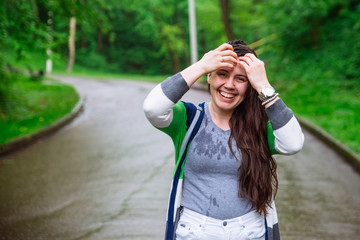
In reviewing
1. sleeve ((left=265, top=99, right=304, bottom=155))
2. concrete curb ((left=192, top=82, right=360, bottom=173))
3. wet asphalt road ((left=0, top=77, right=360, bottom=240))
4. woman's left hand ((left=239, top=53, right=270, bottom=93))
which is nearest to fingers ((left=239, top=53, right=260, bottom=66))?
woman's left hand ((left=239, top=53, right=270, bottom=93))

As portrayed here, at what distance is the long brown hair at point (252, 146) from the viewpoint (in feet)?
7.53

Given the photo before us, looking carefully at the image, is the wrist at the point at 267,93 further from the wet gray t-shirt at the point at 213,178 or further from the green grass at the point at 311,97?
the green grass at the point at 311,97

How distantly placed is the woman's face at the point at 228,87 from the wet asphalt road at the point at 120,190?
295 cm

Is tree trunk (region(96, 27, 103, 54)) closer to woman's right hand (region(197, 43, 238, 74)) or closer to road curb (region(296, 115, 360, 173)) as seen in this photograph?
road curb (region(296, 115, 360, 173))

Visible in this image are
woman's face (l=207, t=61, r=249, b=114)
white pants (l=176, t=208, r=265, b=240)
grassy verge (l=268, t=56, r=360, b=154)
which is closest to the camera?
white pants (l=176, t=208, r=265, b=240)

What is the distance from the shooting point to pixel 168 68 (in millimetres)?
57656

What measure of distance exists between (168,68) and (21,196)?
5183cm

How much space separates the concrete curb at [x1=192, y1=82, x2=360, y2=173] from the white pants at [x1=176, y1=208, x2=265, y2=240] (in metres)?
6.14

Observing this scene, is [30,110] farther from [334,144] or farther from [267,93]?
[267,93]

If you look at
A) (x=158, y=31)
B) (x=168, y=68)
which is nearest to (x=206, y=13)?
(x=158, y=31)

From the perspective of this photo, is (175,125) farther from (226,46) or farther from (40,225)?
(40,225)

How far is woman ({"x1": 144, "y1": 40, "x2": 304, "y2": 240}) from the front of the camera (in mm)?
2225

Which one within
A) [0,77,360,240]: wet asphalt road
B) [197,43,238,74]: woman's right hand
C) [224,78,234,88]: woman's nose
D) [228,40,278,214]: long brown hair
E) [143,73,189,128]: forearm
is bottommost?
[0,77,360,240]: wet asphalt road

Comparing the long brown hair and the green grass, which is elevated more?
the green grass
